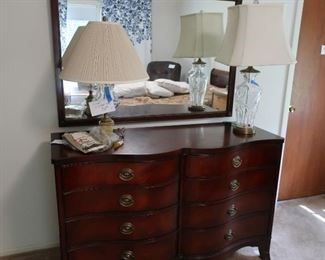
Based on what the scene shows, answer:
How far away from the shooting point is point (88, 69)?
1.37 metres

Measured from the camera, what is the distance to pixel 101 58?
138 centimetres

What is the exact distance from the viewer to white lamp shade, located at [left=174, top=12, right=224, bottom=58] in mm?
1990

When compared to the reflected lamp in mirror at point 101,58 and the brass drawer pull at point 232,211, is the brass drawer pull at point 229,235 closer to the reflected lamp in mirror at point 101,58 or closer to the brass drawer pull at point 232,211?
the brass drawer pull at point 232,211

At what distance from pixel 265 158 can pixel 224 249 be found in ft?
2.05

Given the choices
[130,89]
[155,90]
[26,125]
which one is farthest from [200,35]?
[26,125]

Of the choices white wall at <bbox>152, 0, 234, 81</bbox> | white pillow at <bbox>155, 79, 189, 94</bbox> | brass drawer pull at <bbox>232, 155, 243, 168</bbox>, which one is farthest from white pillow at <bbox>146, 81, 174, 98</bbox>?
brass drawer pull at <bbox>232, 155, 243, 168</bbox>

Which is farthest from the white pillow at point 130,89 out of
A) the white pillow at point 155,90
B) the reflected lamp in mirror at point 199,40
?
the reflected lamp in mirror at point 199,40

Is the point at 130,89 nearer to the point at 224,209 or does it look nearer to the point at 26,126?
the point at 26,126

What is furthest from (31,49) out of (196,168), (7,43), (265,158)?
(265,158)

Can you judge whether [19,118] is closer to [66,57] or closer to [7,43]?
[7,43]

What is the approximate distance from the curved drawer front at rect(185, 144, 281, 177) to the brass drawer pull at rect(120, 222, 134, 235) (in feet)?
1.34

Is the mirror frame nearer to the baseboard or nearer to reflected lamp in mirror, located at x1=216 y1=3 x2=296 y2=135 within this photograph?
reflected lamp in mirror, located at x1=216 y1=3 x2=296 y2=135

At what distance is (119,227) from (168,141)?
21.2 inches

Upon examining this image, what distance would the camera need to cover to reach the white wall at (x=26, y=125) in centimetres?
169
